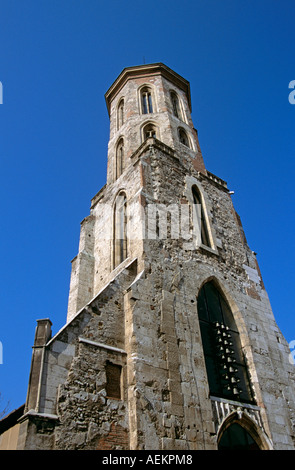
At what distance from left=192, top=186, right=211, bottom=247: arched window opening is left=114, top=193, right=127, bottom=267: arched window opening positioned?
2653mm

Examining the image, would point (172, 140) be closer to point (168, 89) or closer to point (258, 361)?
point (168, 89)

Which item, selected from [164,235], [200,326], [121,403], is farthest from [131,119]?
[121,403]

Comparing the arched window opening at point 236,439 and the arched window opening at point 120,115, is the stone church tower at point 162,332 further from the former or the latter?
the arched window opening at point 120,115

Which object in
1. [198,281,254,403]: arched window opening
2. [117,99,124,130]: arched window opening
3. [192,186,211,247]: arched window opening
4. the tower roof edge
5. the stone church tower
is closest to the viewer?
the stone church tower

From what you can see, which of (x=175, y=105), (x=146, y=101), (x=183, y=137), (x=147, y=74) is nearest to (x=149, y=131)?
(x=183, y=137)

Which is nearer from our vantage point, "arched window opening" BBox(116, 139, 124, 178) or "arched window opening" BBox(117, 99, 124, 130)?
"arched window opening" BBox(116, 139, 124, 178)

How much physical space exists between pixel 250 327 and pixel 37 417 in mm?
7261

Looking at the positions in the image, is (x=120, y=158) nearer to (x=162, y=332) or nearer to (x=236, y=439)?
(x=162, y=332)

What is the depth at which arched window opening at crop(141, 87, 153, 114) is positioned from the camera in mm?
18442

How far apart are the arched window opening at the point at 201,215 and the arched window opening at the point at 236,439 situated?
5.96 metres

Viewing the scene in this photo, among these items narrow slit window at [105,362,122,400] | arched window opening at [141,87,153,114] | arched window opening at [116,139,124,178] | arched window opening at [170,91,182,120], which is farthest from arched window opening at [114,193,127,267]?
arched window opening at [170,91,182,120]

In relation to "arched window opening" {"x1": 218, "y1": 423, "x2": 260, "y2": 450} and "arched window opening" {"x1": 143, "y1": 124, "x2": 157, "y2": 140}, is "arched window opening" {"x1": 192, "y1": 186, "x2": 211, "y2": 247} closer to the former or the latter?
"arched window opening" {"x1": 143, "y1": 124, "x2": 157, "y2": 140}

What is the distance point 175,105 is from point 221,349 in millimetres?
13108

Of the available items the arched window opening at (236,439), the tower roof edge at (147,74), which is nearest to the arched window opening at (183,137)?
the tower roof edge at (147,74)
